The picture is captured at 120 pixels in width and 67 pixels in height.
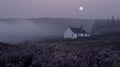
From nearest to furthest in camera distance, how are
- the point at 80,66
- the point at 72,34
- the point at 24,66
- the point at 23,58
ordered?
the point at 80,66 → the point at 24,66 → the point at 23,58 → the point at 72,34

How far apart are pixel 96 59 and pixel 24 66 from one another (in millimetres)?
2782

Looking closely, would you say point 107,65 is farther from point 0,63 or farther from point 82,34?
point 82,34

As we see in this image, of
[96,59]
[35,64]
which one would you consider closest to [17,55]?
[35,64]

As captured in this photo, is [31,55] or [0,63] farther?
[31,55]

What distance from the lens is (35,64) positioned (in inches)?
377

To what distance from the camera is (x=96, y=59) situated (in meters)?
11.2

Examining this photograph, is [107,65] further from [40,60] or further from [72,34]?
[72,34]

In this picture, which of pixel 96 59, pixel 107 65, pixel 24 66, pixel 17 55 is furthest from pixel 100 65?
pixel 17 55

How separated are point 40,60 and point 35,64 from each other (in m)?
0.62

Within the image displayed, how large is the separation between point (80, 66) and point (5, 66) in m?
2.57

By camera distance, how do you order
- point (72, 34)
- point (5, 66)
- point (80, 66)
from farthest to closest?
point (72, 34)
point (5, 66)
point (80, 66)

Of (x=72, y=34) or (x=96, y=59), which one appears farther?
(x=72, y=34)

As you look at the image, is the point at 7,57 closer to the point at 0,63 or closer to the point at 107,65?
the point at 0,63

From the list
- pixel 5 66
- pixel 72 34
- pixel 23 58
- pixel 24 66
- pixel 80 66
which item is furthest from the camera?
pixel 72 34
